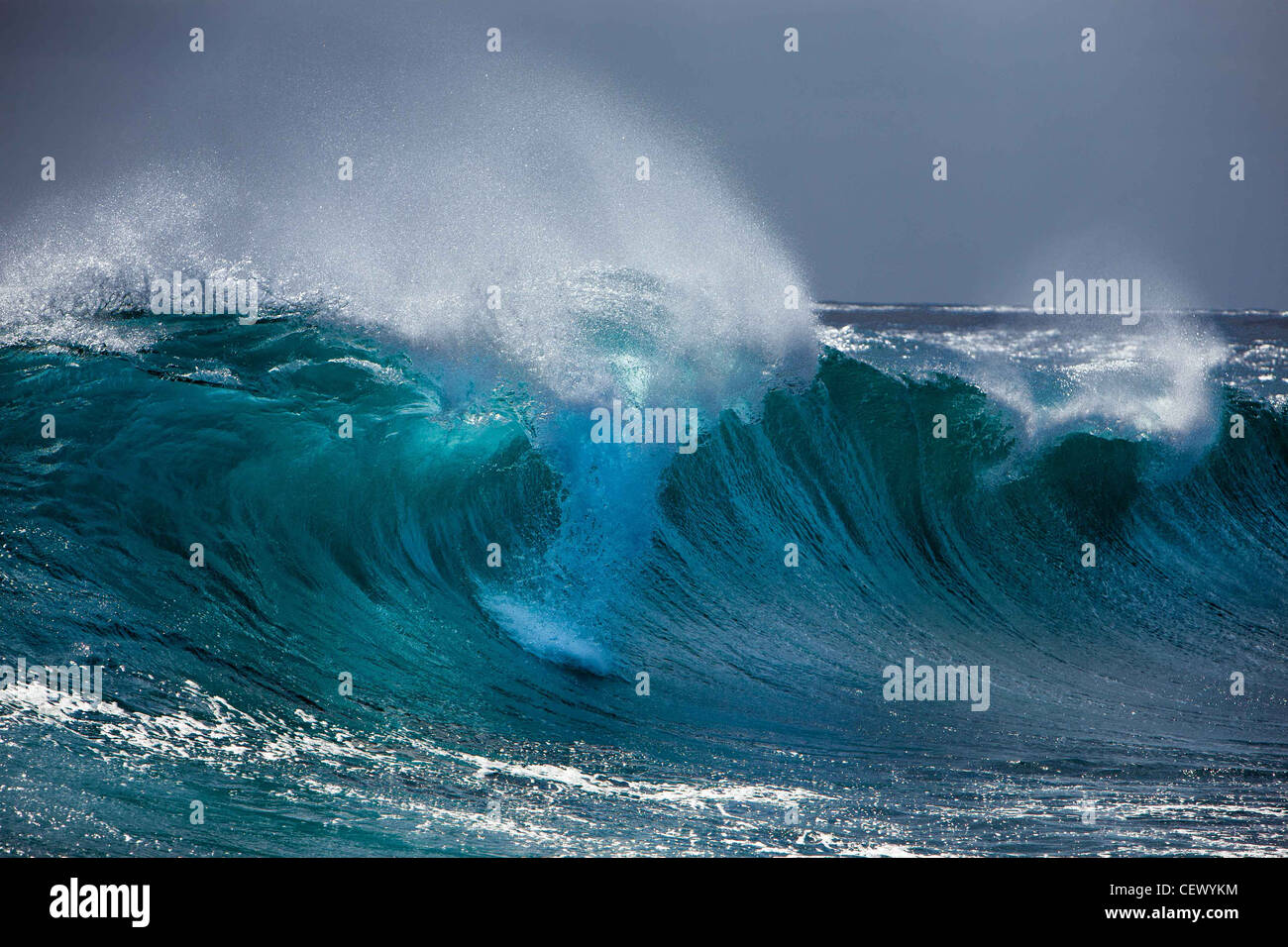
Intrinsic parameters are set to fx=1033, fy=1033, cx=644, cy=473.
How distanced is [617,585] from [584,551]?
0.26m

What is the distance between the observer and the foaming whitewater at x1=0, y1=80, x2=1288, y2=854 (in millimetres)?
3311

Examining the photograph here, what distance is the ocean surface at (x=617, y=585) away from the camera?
3.24 meters

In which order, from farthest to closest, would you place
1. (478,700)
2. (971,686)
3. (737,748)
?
(971,686) < (478,700) < (737,748)

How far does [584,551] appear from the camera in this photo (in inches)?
210

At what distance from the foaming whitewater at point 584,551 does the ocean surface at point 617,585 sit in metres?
0.02

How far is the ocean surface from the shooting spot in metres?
3.24

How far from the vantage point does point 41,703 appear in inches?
140

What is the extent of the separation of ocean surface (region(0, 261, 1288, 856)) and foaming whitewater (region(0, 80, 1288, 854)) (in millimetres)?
23
